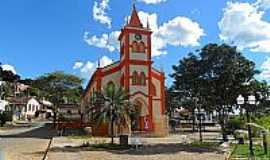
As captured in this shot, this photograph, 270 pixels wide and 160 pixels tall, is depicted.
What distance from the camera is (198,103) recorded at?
119ft

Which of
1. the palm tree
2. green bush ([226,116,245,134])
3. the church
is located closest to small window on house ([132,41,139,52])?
the church

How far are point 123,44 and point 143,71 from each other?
410cm

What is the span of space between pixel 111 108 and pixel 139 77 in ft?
49.8

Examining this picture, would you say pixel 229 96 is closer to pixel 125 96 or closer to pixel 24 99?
pixel 125 96

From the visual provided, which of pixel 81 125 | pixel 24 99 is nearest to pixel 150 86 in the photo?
pixel 81 125

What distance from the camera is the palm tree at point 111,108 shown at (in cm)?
2759

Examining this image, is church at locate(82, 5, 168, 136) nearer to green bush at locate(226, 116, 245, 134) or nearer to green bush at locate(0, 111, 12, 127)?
green bush at locate(226, 116, 245, 134)

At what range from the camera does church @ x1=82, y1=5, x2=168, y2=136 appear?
137ft

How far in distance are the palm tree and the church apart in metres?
12.6

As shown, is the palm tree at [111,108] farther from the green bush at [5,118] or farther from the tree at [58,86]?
the tree at [58,86]

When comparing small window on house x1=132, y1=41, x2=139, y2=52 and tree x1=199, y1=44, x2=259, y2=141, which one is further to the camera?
small window on house x1=132, y1=41, x2=139, y2=52

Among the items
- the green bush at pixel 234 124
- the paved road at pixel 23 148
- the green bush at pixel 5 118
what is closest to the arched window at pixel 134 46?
the green bush at pixel 234 124

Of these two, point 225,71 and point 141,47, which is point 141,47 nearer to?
point 141,47

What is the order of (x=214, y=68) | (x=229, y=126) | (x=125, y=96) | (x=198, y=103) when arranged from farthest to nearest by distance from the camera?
1. (x=229, y=126)
2. (x=198, y=103)
3. (x=214, y=68)
4. (x=125, y=96)
